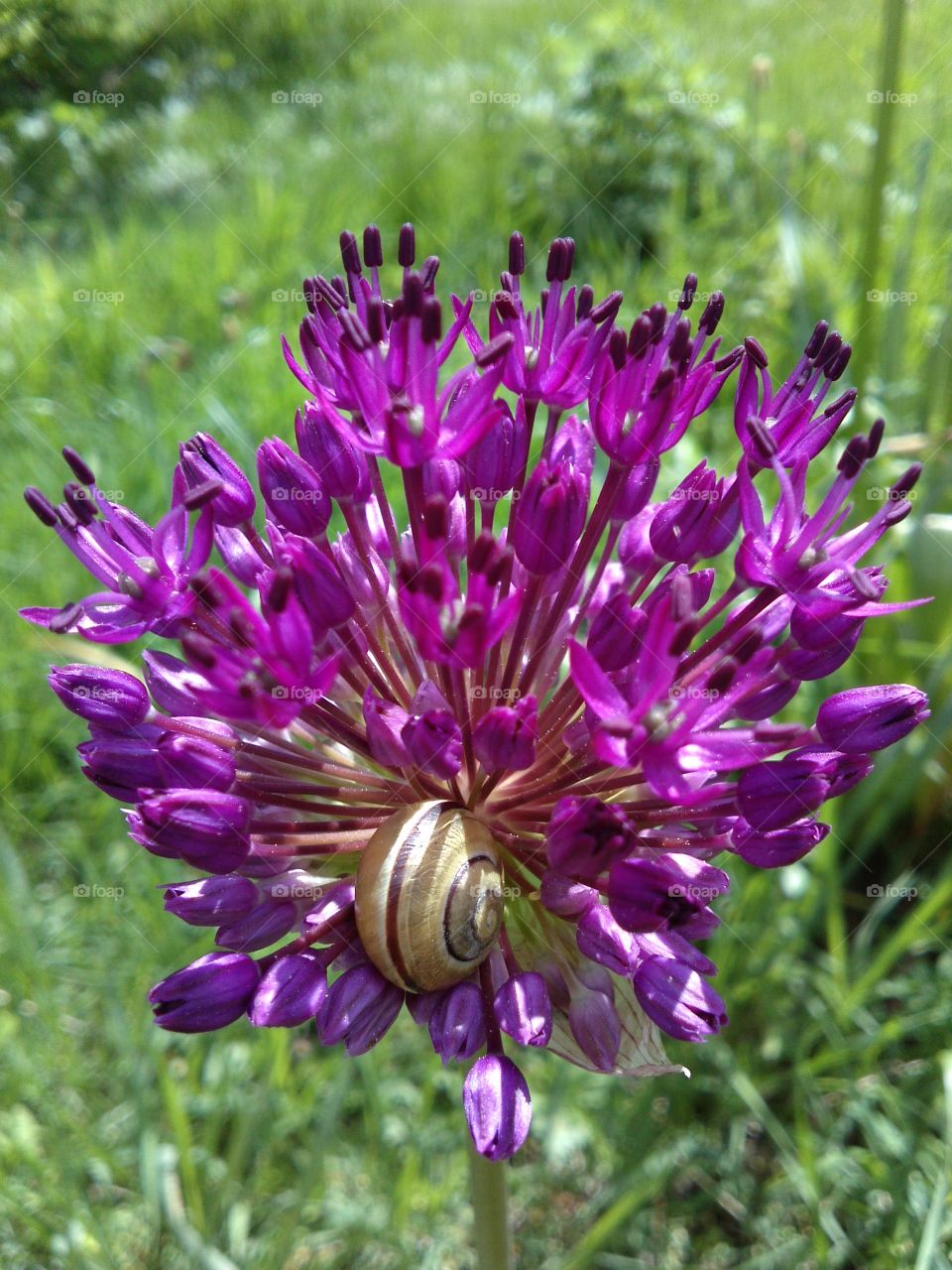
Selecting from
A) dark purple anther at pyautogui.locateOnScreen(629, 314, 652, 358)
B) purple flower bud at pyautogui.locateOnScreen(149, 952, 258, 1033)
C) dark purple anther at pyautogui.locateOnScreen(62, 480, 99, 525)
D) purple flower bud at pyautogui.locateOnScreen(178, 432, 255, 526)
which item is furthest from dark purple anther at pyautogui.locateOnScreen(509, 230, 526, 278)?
purple flower bud at pyautogui.locateOnScreen(149, 952, 258, 1033)

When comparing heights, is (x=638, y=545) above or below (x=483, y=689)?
above

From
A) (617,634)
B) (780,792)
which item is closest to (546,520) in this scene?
(617,634)

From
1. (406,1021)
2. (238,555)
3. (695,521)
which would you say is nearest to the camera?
(695,521)

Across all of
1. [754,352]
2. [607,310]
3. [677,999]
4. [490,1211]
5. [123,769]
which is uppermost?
[607,310]

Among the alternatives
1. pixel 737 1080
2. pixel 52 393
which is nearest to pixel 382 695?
pixel 737 1080

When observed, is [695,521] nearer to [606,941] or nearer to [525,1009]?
[606,941]

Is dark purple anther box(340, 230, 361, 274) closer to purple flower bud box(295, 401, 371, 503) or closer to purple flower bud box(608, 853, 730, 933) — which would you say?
purple flower bud box(295, 401, 371, 503)

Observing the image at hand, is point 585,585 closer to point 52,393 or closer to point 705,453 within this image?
point 705,453
